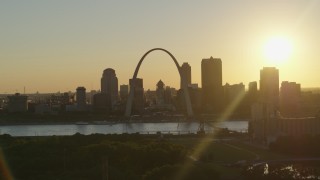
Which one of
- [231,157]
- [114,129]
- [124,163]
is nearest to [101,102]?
[114,129]

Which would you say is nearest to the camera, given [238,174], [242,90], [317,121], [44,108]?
[238,174]

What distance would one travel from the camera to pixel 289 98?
3177 inches

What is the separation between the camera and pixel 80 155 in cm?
2212

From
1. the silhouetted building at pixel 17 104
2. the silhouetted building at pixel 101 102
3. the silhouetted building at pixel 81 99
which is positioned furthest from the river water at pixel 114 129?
the silhouetted building at pixel 81 99

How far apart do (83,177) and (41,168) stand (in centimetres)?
364

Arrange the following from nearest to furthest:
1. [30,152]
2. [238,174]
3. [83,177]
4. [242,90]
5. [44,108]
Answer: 1. [83,177]
2. [238,174]
3. [30,152]
4. [44,108]
5. [242,90]

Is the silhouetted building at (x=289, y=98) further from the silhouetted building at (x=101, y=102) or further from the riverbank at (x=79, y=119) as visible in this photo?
the silhouetted building at (x=101, y=102)

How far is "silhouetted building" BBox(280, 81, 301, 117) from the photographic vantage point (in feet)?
251

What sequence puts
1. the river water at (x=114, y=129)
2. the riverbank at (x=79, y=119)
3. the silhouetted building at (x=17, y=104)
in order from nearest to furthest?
the river water at (x=114, y=129), the riverbank at (x=79, y=119), the silhouetted building at (x=17, y=104)

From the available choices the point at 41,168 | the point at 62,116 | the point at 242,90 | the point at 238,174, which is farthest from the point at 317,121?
→ the point at 242,90

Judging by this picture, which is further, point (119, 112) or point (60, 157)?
point (119, 112)

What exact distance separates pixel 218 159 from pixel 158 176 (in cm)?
1076

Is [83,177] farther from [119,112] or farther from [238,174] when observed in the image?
[119,112]

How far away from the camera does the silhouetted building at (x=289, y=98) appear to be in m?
76.4
